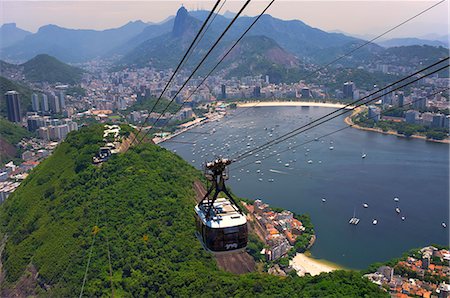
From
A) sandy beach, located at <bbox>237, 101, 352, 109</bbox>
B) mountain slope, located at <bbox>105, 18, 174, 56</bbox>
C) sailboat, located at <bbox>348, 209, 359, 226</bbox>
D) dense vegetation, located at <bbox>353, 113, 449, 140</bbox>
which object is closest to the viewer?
sailboat, located at <bbox>348, 209, 359, 226</bbox>

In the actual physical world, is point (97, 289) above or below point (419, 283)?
above

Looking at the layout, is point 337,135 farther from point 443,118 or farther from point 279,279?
point 279,279

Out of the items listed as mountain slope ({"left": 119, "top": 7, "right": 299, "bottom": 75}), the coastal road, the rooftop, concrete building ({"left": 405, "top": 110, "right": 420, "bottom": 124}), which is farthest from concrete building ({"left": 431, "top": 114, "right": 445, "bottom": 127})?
mountain slope ({"left": 119, "top": 7, "right": 299, "bottom": 75})

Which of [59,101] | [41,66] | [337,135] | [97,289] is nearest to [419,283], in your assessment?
[97,289]

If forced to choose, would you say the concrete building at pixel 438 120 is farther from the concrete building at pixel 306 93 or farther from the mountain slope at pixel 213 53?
the mountain slope at pixel 213 53

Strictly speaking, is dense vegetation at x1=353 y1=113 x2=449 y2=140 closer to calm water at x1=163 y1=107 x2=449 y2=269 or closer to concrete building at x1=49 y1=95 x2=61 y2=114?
calm water at x1=163 y1=107 x2=449 y2=269

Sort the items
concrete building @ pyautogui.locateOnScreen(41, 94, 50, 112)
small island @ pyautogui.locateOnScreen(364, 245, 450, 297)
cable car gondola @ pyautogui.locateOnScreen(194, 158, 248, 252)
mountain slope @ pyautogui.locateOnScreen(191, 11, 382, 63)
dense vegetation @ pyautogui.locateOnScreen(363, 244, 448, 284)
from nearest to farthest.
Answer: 1. cable car gondola @ pyautogui.locateOnScreen(194, 158, 248, 252)
2. small island @ pyautogui.locateOnScreen(364, 245, 450, 297)
3. dense vegetation @ pyautogui.locateOnScreen(363, 244, 448, 284)
4. concrete building @ pyautogui.locateOnScreen(41, 94, 50, 112)
5. mountain slope @ pyautogui.locateOnScreen(191, 11, 382, 63)

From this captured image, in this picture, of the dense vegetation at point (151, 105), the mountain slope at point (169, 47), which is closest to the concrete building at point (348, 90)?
the dense vegetation at point (151, 105)
